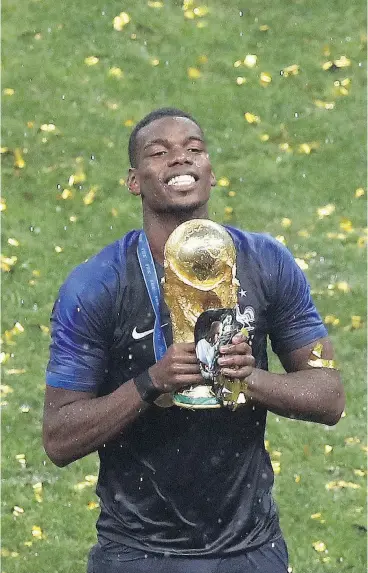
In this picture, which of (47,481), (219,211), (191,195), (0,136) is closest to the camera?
(191,195)

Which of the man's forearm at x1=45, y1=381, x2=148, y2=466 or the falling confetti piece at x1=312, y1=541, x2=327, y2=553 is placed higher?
the man's forearm at x1=45, y1=381, x2=148, y2=466

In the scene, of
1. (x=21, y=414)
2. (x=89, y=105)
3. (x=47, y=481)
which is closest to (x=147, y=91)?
(x=89, y=105)

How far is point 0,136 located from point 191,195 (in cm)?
917

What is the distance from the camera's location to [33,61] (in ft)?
46.3

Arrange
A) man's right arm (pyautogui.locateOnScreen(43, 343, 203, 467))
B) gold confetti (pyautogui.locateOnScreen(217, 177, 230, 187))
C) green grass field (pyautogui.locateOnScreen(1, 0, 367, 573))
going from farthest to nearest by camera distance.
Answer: gold confetti (pyautogui.locateOnScreen(217, 177, 230, 187)) → green grass field (pyautogui.locateOnScreen(1, 0, 367, 573)) → man's right arm (pyautogui.locateOnScreen(43, 343, 203, 467))

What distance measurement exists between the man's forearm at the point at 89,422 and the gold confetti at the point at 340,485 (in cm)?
444

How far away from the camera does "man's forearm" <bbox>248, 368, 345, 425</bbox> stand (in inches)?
167

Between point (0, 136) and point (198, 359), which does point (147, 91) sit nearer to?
point (0, 136)

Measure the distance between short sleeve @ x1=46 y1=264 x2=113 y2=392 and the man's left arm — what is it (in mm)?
612

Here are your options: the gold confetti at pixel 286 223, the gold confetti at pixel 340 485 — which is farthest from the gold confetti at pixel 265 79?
the gold confetti at pixel 340 485

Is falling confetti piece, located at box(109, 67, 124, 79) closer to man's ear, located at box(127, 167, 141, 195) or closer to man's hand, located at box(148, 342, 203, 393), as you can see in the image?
man's ear, located at box(127, 167, 141, 195)

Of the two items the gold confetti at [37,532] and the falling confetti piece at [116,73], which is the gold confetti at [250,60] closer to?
the falling confetti piece at [116,73]

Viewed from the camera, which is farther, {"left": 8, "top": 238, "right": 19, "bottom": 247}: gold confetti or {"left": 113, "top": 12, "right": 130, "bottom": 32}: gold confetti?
{"left": 113, "top": 12, "right": 130, "bottom": 32}: gold confetti

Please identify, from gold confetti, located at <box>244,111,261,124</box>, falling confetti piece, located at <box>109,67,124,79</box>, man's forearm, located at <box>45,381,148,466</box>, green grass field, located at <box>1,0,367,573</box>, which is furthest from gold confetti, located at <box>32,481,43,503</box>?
falling confetti piece, located at <box>109,67,124,79</box>
